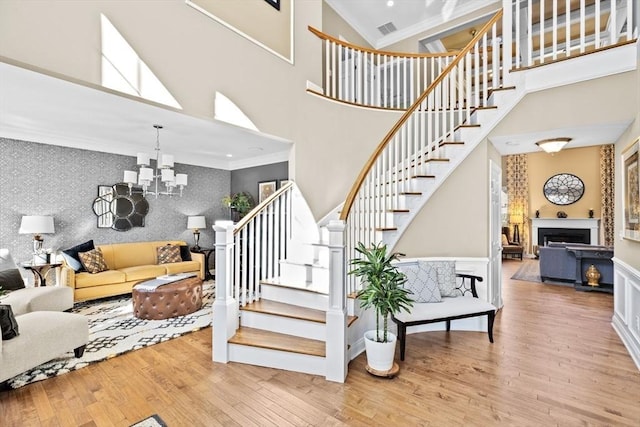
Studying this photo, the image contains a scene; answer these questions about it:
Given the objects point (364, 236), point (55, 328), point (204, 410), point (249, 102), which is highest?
point (249, 102)

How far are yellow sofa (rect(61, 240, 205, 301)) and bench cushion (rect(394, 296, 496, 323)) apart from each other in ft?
14.6

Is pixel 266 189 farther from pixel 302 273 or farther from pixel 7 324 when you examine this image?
pixel 7 324

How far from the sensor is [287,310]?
10.7 feet

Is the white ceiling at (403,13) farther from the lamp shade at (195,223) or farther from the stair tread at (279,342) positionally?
the stair tread at (279,342)

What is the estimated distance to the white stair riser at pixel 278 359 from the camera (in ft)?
8.87

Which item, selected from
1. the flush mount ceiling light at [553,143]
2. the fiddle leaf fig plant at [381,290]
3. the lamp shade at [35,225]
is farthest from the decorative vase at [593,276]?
the lamp shade at [35,225]

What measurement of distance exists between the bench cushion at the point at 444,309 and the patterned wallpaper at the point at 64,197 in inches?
211

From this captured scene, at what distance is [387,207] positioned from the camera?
12.4 ft

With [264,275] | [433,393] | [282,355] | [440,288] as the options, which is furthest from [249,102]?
[433,393]

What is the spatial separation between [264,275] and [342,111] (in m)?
2.89

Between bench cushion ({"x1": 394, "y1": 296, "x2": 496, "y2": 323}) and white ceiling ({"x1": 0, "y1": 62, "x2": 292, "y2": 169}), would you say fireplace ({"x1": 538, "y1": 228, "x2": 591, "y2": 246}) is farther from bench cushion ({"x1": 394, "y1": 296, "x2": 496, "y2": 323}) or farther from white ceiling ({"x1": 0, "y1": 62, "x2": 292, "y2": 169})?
white ceiling ({"x1": 0, "y1": 62, "x2": 292, "y2": 169})

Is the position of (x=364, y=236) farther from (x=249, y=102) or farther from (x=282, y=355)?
(x=249, y=102)

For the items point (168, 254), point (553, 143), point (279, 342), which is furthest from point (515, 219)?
point (168, 254)

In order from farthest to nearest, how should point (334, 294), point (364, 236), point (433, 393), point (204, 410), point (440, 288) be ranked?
point (440, 288) < point (364, 236) < point (334, 294) < point (433, 393) < point (204, 410)
